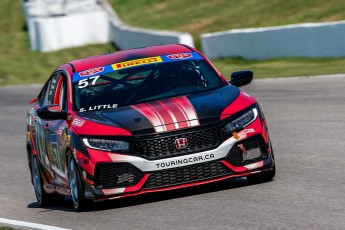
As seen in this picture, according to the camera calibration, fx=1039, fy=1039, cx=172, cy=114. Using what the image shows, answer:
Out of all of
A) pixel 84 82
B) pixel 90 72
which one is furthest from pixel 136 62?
pixel 84 82

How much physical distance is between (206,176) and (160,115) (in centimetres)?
65

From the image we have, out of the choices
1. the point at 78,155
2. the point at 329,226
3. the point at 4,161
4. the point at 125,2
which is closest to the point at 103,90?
the point at 78,155

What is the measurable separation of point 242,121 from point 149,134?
2.79 ft

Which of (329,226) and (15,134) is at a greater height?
(329,226)

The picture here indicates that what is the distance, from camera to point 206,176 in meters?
8.86

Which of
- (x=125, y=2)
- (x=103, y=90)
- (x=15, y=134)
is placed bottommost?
(x=125, y=2)

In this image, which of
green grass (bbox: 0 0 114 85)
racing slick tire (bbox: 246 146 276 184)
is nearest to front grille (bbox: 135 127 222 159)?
racing slick tire (bbox: 246 146 276 184)

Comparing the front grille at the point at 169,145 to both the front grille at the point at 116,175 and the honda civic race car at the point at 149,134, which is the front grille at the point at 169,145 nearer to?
the honda civic race car at the point at 149,134

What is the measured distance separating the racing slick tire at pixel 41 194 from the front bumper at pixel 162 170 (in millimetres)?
1606

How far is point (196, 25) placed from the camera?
124ft

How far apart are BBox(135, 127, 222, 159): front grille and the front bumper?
47 millimetres

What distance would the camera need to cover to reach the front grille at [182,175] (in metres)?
8.79

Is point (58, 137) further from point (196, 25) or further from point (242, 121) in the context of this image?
point (196, 25)

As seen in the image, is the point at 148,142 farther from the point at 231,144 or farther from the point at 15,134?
the point at 15,134
